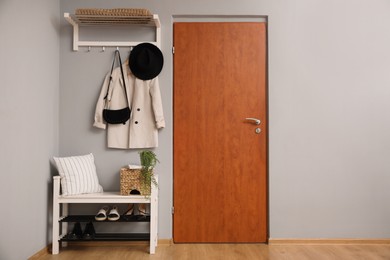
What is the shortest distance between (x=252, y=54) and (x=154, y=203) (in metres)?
1.55

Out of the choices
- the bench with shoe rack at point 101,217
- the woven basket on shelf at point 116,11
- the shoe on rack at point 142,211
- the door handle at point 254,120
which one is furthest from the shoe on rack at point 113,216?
the woven basket on shelf at point 116,11

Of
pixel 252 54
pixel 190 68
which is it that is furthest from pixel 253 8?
pixel 190 68

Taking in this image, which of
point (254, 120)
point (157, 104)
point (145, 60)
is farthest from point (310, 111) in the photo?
point (145, 60)

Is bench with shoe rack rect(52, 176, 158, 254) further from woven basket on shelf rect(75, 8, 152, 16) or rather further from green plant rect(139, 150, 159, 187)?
woven basket on shelf rect(75, 8, 152, 16)

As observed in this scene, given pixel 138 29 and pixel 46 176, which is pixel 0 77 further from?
pixel 138 29

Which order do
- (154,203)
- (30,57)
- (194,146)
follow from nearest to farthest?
1. (30,57)
2. (154,203)
3. (194,146)

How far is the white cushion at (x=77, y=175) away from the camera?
338cm

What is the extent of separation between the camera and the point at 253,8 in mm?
3773

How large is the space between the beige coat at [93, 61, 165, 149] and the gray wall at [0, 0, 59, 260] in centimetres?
45

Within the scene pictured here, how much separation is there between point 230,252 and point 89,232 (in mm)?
1161

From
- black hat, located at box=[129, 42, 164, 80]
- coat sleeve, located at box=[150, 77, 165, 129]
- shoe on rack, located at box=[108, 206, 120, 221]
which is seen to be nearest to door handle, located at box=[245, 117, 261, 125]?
coat sleeve, located at box=[150, 77, 165, 129]

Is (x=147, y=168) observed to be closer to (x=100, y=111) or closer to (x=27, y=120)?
(x=100, y=111)

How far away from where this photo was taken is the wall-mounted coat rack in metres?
3.52

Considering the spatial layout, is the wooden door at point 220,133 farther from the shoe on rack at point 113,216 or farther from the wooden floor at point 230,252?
the shoe on rack at point 113,216
